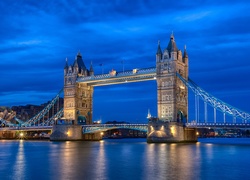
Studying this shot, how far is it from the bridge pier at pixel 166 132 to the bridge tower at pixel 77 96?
20.2 m

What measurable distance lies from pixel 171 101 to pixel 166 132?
526 cm

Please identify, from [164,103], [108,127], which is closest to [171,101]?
[164,103]

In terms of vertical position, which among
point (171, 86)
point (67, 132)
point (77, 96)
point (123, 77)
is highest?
point (123, 77)

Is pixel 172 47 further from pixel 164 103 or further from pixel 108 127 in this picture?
pixel 108 127

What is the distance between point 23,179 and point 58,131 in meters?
53.0

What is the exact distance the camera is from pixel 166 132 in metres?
59.2

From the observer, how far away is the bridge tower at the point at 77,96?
76.4 metres

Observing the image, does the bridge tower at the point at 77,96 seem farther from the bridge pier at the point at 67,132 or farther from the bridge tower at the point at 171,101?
the bridge tower at the point at 171,101

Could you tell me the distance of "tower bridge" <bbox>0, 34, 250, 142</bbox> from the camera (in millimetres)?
58891

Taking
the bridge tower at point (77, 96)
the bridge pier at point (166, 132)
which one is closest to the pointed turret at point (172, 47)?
the bridge pier at point (166, 132)

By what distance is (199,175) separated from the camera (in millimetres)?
23500

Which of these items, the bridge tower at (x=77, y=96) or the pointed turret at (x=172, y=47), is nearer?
the pointed turret at (x=172, y=47)

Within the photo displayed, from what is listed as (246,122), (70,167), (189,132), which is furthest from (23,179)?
(189,132)

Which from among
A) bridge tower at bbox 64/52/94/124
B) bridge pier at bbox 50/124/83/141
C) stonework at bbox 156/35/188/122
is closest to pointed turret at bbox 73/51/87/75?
bridge tower at bbox 64/52/94/124
